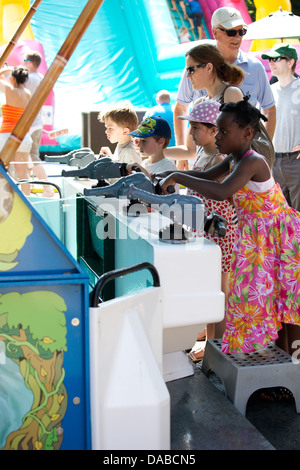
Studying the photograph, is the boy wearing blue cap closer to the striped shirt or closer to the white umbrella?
the striped shirt

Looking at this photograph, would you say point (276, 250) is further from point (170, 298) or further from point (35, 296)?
point (35, 296)

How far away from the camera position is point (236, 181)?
2.36 meters

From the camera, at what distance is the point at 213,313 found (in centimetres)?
200

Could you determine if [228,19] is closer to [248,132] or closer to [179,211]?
[248,132]

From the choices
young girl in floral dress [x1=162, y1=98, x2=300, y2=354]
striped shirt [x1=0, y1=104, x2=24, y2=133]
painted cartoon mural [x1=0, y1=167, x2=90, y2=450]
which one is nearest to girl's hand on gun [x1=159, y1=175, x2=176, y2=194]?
young girl in floral dress [x1=162, y1=98, x2=300, y2=354]

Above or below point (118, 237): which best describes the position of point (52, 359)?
below

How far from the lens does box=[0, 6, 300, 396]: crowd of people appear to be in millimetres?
2471

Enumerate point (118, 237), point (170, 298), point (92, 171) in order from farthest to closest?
1. point (92, 171)
2. point (118, 237)
3. point (170, 298)

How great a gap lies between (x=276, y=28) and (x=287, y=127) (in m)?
3.24

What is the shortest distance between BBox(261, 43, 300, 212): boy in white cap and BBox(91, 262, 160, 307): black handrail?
3.66 meters

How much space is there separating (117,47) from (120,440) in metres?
12.5

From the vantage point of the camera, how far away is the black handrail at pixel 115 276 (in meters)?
1.66

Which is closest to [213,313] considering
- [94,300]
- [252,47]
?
[94,300]

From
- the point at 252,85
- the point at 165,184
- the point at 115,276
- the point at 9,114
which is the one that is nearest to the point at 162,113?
the point at 252,85
